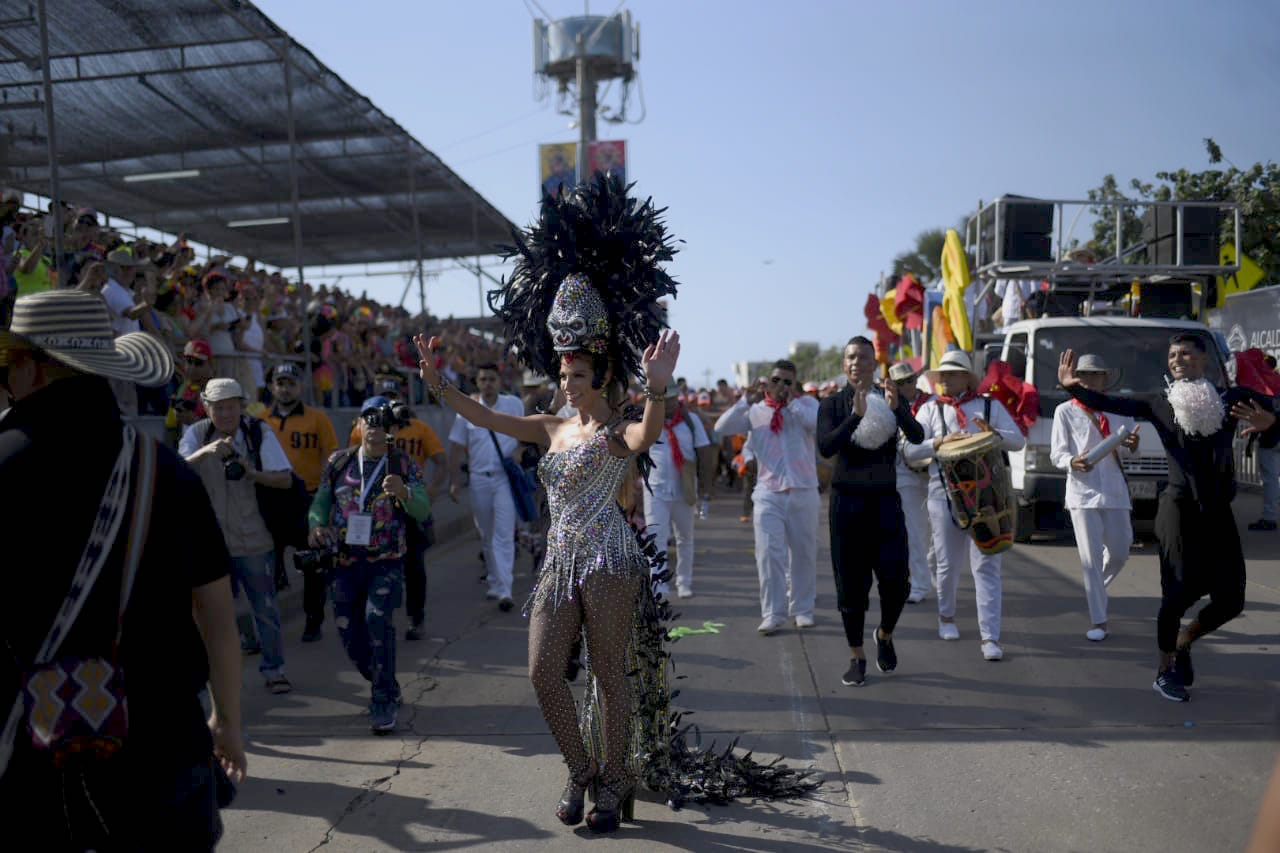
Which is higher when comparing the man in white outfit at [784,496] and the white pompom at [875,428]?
the white pompom at [875,428]

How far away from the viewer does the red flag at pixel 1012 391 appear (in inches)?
388

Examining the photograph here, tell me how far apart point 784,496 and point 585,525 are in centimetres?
380

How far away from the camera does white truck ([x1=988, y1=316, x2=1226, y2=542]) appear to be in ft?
36.4

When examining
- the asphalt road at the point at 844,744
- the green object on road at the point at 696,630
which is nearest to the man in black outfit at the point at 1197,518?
the asphalt road at the point at 844,744

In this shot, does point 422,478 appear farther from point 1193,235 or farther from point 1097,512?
point 1193,235

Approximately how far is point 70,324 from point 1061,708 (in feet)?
17.3

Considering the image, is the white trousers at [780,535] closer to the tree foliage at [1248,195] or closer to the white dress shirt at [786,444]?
the white dress shirt at [786,444]

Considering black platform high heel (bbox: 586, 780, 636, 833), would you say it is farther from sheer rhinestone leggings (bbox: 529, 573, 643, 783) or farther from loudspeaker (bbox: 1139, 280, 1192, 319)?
loudspeaker (bbox: 1139, 280, 1192, 319)

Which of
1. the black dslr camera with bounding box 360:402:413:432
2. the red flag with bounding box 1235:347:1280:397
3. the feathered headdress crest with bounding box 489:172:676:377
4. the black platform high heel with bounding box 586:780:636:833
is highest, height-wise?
the feathered headdress crest with bounding box 489:172:676:377

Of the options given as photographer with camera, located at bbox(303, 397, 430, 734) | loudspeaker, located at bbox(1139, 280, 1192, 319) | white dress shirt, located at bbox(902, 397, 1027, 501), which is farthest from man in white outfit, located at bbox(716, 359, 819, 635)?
loudspeaker, located at bbox(1139, 280, 1192, 319)

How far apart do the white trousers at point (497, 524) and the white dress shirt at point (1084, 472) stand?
4.38 m

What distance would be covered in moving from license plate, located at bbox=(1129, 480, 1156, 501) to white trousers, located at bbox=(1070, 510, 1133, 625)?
142 inches

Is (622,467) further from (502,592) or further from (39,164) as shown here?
(39,164)

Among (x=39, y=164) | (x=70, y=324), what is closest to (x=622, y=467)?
(x=70, y=324)
